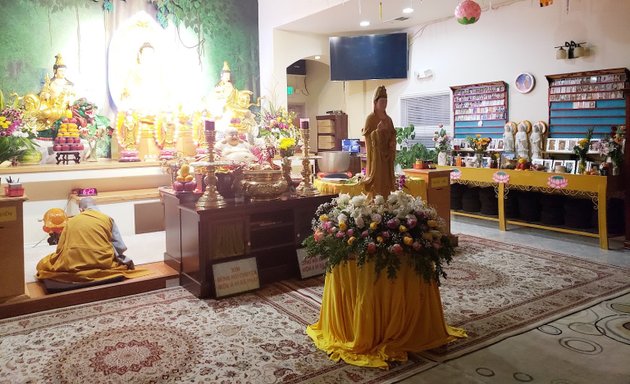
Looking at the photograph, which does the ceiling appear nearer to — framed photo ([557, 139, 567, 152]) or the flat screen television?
the flat screen television

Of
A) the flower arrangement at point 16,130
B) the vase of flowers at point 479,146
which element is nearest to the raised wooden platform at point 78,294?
the flower arrangement at point 16,130

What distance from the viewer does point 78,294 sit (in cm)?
409

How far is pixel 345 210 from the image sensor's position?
330cm

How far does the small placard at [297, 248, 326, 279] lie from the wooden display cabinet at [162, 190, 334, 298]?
0.09 m

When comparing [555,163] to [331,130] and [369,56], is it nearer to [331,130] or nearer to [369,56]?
[369,56]

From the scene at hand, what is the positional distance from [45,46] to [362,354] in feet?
23.9

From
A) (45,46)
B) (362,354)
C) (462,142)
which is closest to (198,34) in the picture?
(45,46)

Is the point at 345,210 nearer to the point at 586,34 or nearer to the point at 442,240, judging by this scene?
the point at 442,240

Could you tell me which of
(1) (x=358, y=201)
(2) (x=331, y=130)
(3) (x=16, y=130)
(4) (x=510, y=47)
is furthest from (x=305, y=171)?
(2) (x=331, y=130)

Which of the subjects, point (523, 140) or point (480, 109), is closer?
point (523, 140)

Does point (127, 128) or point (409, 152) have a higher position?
point (127, 128)

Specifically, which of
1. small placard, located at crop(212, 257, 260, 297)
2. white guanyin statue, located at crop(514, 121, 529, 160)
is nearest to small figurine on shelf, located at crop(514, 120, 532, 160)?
white guanyin statue, located at crop(514, 121, 529, 160)

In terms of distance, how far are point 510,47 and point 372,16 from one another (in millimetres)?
2290

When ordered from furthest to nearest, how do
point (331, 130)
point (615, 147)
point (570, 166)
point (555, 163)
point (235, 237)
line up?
point (331, 130) → point (555, 163) → point (570, 166) → point (615, 147) → point (235, 237)
